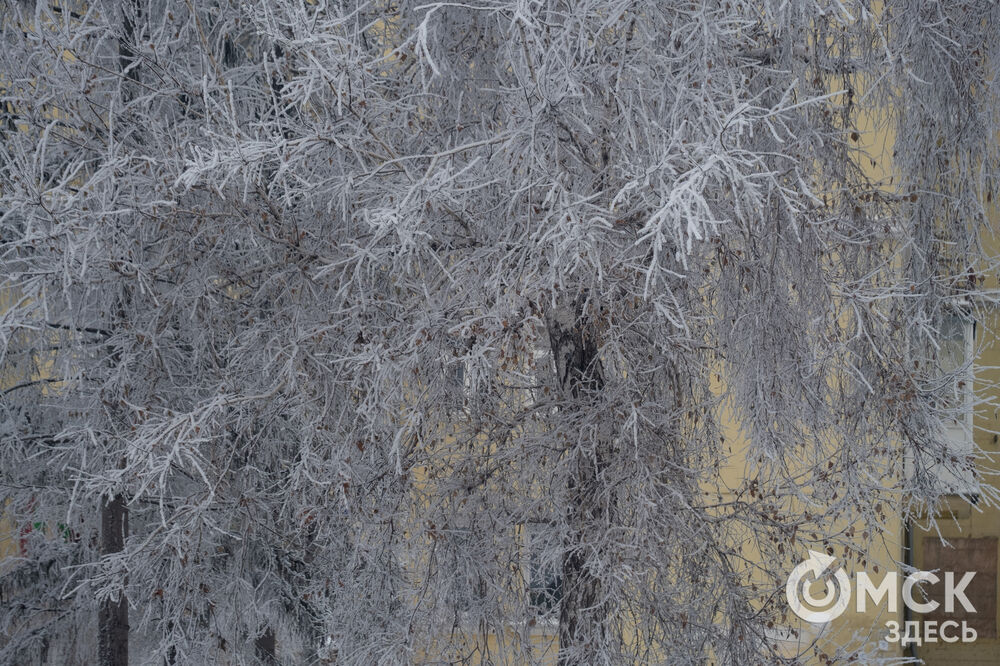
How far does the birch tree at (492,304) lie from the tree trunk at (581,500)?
0.09ft

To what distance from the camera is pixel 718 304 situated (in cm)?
687

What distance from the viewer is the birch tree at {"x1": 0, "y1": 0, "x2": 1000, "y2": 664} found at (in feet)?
17.5

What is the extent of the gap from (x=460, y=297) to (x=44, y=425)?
4619mm

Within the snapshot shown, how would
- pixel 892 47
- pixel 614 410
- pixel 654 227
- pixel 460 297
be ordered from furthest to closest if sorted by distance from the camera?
pixel 892 47 < pixel 614 410 < pixel 460 297 < pixel 654 227

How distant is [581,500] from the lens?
6.15 metres

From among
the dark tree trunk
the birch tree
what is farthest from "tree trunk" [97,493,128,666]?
the birch tree

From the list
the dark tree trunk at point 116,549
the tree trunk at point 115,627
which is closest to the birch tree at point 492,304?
the dark tree trunk at point 116,549

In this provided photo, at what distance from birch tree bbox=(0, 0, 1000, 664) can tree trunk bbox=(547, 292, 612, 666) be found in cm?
3

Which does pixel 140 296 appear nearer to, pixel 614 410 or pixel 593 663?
pixel 614 410

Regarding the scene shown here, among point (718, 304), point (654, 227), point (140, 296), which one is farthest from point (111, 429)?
point (654, 227)

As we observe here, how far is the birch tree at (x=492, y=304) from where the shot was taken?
17.5 feet

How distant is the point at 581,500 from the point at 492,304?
1.43m

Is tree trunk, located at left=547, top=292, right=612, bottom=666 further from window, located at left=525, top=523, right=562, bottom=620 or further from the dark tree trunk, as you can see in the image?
the dark tree trunk

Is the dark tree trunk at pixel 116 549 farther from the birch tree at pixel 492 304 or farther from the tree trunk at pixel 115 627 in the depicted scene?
the birch tree at pixel 492 304
